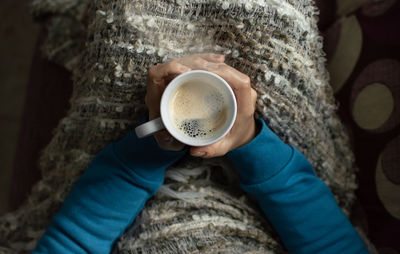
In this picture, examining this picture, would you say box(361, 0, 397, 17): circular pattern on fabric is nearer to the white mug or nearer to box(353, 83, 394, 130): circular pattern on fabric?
box(353, 83, 394, 130): circular pattern on fabric

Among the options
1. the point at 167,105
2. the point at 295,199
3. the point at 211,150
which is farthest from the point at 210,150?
the point at 295,199

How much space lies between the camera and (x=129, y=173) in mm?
667

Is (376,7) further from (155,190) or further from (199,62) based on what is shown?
(155,190)

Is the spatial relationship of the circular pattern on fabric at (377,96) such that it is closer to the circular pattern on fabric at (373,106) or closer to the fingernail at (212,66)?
the circular pattern on fabric at (373,106)

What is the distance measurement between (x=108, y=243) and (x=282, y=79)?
0.46 m

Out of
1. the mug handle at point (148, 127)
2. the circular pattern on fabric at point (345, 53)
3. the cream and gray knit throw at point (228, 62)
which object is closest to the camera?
the mug handle at point (148, 127)

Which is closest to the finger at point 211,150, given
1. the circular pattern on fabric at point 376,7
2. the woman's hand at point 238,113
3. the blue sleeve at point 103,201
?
the woman's hand at point 238,113

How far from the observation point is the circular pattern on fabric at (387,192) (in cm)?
68

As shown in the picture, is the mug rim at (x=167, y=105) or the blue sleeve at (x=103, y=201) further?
the blue sleeve at (x=103, y=201)

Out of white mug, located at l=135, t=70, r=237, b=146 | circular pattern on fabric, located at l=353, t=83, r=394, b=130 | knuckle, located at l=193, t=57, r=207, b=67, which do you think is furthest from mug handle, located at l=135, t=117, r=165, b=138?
circular pattern on fabric, located at l=353, t=83, r=394, b=130

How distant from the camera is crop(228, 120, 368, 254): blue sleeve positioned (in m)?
0.64

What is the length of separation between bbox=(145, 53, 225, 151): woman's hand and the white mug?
0.05 m

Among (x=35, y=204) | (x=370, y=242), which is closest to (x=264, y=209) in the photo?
(x=370, y=242)

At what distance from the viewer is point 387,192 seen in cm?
69
